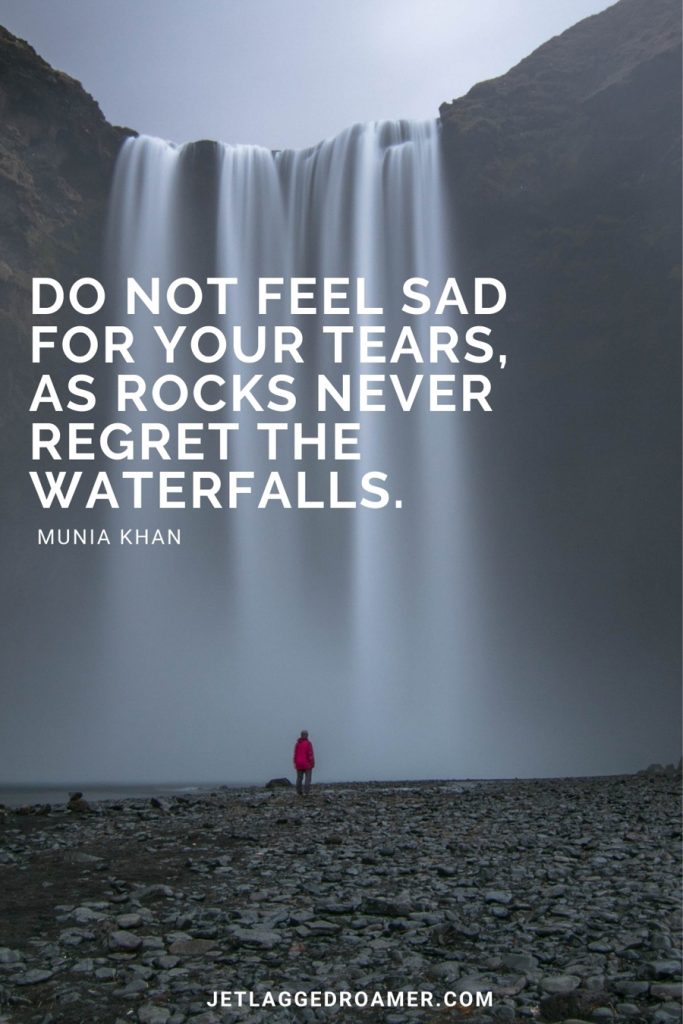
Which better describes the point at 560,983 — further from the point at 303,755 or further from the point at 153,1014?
the point at 303,755

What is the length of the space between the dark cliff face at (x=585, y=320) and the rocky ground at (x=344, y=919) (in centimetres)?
2849

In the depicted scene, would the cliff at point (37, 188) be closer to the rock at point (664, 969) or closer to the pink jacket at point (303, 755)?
the pink jacket at point (303, 755)

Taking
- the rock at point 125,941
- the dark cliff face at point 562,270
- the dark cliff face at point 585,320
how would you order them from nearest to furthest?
the rock at point 125,941 → the dark cliff face at point 585,320 → the dark cliff face at point 562,270

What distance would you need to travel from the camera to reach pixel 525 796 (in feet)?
61.8

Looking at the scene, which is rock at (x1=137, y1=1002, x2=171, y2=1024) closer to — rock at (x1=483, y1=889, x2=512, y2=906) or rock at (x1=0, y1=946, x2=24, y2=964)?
rock at (x1=0, y1=946, x2=24, y2=964)

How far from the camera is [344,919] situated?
696 cm

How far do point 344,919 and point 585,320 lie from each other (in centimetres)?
3516

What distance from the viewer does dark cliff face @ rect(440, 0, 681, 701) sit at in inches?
1389

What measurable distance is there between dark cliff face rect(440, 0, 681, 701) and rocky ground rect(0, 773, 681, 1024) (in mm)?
28486

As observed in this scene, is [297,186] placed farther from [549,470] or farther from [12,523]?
[12,523]

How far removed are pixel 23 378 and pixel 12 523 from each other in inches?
263

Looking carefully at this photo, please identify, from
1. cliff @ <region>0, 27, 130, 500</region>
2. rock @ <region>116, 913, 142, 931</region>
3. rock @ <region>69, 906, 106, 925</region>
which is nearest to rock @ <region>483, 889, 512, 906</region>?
rock @ <region>116, 913, 142, 931</region>

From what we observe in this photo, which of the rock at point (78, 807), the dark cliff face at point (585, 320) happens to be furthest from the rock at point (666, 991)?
the dark cliff face at point (585, 320)

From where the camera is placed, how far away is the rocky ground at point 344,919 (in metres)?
5.14
